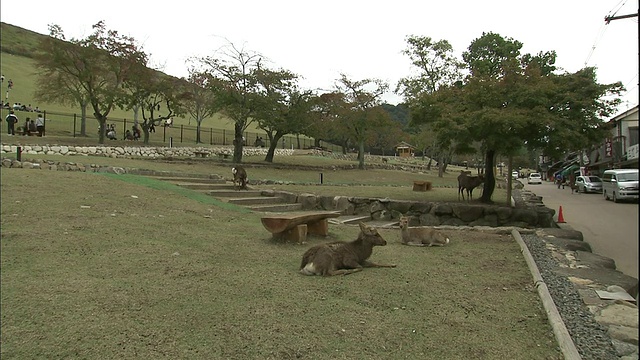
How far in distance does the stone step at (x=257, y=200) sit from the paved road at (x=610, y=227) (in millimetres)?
8539

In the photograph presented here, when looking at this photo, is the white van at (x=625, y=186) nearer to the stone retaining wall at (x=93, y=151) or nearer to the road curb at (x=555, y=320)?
the road curb at (x=555, y=320)

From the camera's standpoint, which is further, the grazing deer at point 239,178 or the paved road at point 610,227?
the grazing deer at point 239,178

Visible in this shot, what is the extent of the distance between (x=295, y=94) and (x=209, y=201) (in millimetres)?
19552

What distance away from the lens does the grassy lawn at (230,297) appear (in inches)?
166

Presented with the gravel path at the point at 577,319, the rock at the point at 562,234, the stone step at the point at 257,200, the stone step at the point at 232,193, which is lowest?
the gravel path at the point at 577,319

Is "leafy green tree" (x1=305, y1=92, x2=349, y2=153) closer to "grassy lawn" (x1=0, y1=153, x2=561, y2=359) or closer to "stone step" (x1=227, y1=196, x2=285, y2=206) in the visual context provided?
"stone step" (x1=227, y1=196, x2=285, y2=206)

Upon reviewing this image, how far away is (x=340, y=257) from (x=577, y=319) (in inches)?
117

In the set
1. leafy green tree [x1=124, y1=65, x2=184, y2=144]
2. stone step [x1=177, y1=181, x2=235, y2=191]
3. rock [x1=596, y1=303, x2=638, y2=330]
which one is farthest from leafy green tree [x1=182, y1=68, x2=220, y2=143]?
rock [x1=596, y1=303, x2=638, y2=330]

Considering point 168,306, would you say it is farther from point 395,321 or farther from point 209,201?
point 209,201

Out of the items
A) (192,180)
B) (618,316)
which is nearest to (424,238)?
(618,316)

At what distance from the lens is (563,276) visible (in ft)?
22.6

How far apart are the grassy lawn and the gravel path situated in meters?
0.24

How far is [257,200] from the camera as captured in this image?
13930 millimetres

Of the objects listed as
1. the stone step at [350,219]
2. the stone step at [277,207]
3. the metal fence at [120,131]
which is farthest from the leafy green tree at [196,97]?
the stone step at [350,219]
